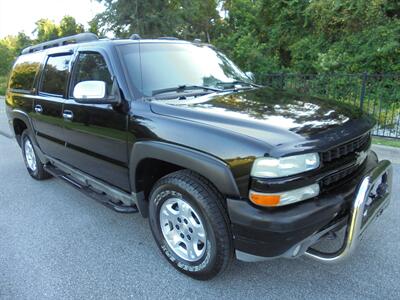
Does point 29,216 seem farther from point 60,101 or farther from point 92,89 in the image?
point 92,89

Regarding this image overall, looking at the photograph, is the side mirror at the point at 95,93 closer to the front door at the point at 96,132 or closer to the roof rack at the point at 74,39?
the front door at the point at 96,132

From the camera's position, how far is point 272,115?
257 centimetres

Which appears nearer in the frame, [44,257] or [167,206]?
[167,206]

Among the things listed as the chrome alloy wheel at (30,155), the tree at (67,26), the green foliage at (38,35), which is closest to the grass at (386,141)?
the chrome alloy wheel at (30,155)

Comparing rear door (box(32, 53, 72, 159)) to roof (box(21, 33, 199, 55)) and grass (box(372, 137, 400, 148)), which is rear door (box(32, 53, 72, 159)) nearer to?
roof (box(21, 33, 199, 55))

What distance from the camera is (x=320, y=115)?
104 inches

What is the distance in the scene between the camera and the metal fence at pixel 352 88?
25.4 ft

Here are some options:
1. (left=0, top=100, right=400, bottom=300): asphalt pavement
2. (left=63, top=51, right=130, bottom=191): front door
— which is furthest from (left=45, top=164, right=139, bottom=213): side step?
(left=0, top=100, right=400, bottom=300): asphalt pavement

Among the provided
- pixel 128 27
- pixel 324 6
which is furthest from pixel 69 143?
pixel 128 27

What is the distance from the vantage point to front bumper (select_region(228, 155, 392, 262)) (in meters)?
2.16

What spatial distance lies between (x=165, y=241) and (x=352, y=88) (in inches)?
284

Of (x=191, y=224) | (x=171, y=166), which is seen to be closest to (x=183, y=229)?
(x=191, y=224)

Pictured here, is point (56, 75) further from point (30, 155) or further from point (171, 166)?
point (171, 166)

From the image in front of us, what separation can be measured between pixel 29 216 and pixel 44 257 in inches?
42.7
